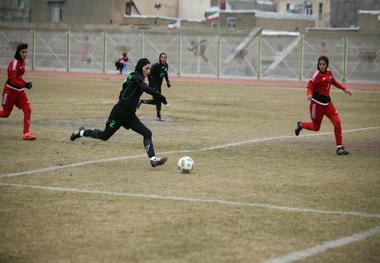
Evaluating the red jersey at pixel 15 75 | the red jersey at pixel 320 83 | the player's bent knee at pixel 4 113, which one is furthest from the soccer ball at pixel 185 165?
the player's bent knee at pixel 4 113

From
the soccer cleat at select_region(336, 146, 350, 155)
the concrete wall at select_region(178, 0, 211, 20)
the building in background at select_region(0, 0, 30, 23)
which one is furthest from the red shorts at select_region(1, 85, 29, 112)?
the concrete wall at select_region(178, 0, 211, 20)

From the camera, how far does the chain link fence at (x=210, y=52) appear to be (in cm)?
4853

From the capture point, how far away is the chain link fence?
4853 cm

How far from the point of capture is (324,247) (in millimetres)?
7828

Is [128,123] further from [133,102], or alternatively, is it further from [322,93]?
[322,93]

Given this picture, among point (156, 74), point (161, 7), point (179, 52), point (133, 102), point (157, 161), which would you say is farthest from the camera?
point (161, 7)

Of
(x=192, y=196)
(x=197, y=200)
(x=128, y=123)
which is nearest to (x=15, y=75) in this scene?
(x=128, y=123)

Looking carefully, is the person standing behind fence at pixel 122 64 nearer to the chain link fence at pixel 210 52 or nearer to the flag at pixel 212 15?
the chain link fence at pixel 210 52

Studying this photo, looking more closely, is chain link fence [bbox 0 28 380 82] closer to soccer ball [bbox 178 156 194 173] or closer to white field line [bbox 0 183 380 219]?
soccer ball [bbox 178 156 194 173]

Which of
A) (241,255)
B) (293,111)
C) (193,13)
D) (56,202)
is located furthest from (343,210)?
(193,13)

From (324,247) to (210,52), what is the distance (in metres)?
46.1

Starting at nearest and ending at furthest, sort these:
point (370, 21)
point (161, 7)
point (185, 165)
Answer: point (185, 165) → point (370, 21) → point (161, 7)

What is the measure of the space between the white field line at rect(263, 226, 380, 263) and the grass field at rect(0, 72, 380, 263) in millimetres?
10

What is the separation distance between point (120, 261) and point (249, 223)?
198cm
